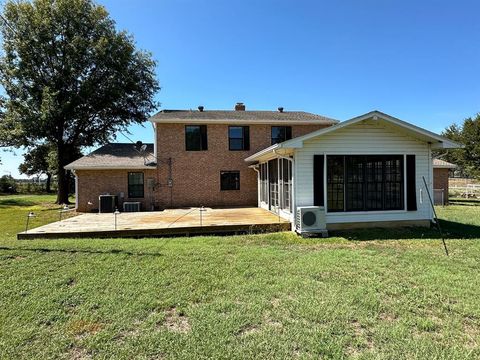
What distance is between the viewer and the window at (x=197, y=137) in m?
15.7

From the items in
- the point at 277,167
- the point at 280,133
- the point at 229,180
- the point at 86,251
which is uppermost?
the point at 280,133

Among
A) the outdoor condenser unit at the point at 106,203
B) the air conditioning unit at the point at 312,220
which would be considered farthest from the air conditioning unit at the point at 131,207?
the air conditioning unit at the point at 312,220

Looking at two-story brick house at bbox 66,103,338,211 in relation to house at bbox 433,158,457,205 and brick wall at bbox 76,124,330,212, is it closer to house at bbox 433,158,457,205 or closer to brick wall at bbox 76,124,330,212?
brick wall at bbox 76,124,330,212

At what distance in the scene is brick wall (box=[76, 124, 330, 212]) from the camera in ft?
50.3

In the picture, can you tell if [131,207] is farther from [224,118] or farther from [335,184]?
[335,184]

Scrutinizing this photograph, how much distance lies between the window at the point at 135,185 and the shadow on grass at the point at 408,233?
416 inches

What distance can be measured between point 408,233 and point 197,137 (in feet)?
35.7

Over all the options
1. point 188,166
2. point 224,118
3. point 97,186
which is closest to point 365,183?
point 224,118

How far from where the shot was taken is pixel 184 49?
13.9m

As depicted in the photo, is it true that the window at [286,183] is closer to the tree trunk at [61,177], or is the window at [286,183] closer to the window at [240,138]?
the window at [240,138]

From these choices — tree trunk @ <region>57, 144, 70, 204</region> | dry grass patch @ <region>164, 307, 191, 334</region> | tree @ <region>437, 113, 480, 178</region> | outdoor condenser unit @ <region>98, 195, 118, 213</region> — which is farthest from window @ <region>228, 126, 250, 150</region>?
tree @ <region>437, 113, 480, 178</region>

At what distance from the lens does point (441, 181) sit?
708 inches

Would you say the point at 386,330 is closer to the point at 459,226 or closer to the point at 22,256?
the point at 22,256

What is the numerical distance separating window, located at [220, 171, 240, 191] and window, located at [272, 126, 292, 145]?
2.86 meters
